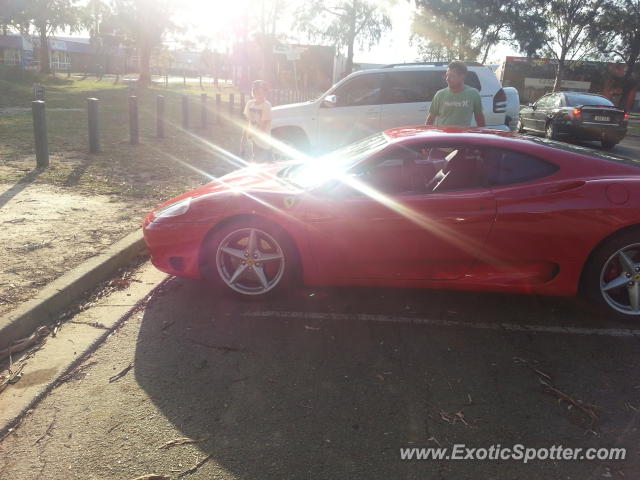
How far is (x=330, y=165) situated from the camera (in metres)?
4.23

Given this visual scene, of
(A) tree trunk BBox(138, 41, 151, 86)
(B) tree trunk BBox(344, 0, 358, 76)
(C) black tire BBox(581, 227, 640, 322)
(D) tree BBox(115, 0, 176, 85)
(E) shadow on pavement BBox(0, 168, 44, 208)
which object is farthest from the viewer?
(A) tree trunk BBox(138, 41, 151, 86)

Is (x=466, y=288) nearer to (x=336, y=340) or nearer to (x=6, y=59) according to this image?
(x=336, y=340)

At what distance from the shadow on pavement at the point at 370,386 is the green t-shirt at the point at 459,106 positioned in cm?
288

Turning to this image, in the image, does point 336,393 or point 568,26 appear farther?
point 568,26

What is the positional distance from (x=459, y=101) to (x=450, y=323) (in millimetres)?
3394

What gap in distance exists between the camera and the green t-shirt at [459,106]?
6.16 m

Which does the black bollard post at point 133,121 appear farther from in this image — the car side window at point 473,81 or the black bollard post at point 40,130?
the car side window at point 473,81

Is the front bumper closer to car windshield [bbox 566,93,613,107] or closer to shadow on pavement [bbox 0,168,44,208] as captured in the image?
shadow on pavement [bbox 0,168,44,208]

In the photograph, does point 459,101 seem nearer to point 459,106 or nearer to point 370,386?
point 459,106

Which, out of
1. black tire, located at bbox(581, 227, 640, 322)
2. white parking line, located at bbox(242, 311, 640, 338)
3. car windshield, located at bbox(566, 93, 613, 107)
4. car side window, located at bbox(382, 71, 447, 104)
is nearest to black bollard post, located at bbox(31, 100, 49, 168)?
car side window, located at bbox(382, 71, 447, 104)

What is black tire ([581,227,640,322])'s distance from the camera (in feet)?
11.8

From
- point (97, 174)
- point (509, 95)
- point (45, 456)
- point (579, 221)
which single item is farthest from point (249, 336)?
point (509, 95)

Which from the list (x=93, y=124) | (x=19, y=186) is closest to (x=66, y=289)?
(x=19, y=186)

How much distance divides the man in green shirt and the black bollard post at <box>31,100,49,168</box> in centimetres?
605
